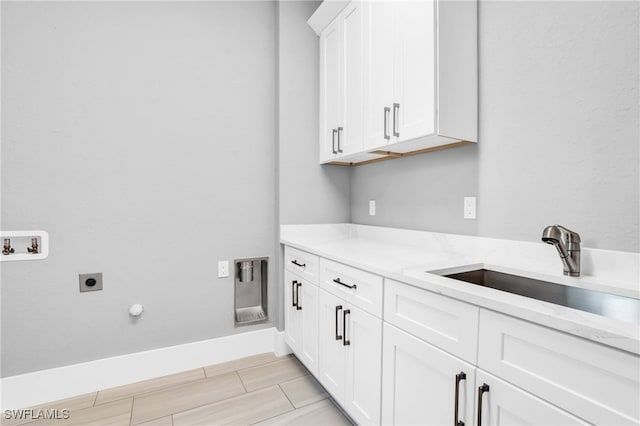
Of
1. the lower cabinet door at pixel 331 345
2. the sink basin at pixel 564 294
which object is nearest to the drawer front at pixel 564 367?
the sink basin at pixel 564 294

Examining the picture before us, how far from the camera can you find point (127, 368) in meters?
1.92

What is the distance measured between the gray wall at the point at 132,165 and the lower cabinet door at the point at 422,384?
1300 millimetres

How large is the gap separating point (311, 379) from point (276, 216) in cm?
115

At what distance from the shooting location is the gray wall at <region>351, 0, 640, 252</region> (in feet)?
Result: 3.51

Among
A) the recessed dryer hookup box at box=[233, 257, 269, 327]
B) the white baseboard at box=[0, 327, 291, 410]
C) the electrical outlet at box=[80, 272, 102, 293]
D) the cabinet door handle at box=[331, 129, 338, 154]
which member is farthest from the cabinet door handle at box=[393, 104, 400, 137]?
the electrical outlet at box=[80, 272, 102, 293]

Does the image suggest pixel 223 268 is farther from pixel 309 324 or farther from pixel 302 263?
pixel 309 324

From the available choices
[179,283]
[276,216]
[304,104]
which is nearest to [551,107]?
[304,104]

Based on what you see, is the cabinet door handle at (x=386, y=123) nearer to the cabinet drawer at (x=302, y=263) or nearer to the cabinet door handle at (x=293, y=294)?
the cabinet drawer at (x=302, y=263)

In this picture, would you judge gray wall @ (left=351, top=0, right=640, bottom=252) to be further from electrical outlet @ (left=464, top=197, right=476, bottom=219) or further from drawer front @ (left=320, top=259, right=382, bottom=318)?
drawer front @ (left=320, top=259, right=382, bottom=318)

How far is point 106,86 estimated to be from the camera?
1.85 meters

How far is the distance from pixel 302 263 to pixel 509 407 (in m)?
1.32

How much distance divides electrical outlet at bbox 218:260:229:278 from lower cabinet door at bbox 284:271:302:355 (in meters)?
0.43

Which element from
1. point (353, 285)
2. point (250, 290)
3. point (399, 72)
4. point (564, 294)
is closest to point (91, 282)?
point (250, 290)

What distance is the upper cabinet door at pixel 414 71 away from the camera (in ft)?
4.59
